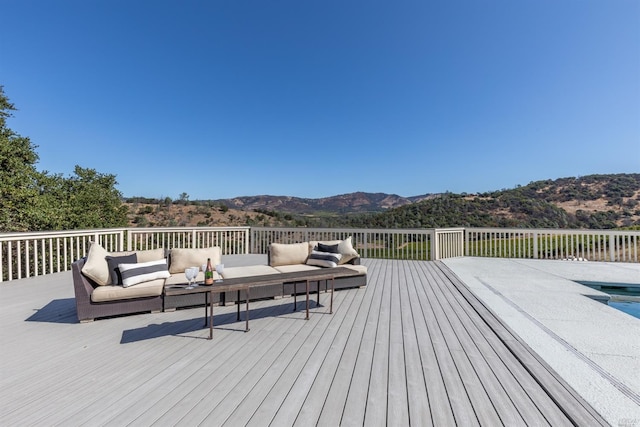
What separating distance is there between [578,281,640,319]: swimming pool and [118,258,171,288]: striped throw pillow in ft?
22.3

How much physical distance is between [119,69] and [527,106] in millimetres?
15916

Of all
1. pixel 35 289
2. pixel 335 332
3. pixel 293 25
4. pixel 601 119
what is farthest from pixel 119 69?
pixel 601 119

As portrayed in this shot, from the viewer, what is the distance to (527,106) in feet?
35.3

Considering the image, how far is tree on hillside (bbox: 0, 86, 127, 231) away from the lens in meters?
8.25

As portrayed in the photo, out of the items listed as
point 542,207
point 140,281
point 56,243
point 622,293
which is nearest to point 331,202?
point 542,207

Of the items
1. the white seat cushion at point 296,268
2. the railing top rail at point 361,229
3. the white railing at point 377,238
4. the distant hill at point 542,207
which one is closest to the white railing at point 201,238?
the white railing at point 377,238

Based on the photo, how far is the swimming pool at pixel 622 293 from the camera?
401 centimetres

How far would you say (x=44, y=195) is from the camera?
31.3 ft

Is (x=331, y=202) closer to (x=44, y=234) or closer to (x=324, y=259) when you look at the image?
(x=324, y=259)

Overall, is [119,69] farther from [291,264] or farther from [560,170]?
[560,170]

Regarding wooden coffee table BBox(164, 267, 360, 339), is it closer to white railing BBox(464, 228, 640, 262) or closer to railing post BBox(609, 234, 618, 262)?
white railing BBox(464, 228, 640, 262)

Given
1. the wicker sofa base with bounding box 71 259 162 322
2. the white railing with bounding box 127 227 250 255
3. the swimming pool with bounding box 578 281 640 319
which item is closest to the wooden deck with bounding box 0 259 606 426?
the wicker sofa base with bounding box 71 259 162 322

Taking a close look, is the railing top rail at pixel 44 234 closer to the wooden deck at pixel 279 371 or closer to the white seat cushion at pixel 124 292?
the wooden deck at pixel 279 371

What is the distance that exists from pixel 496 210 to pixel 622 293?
16.3 meters
